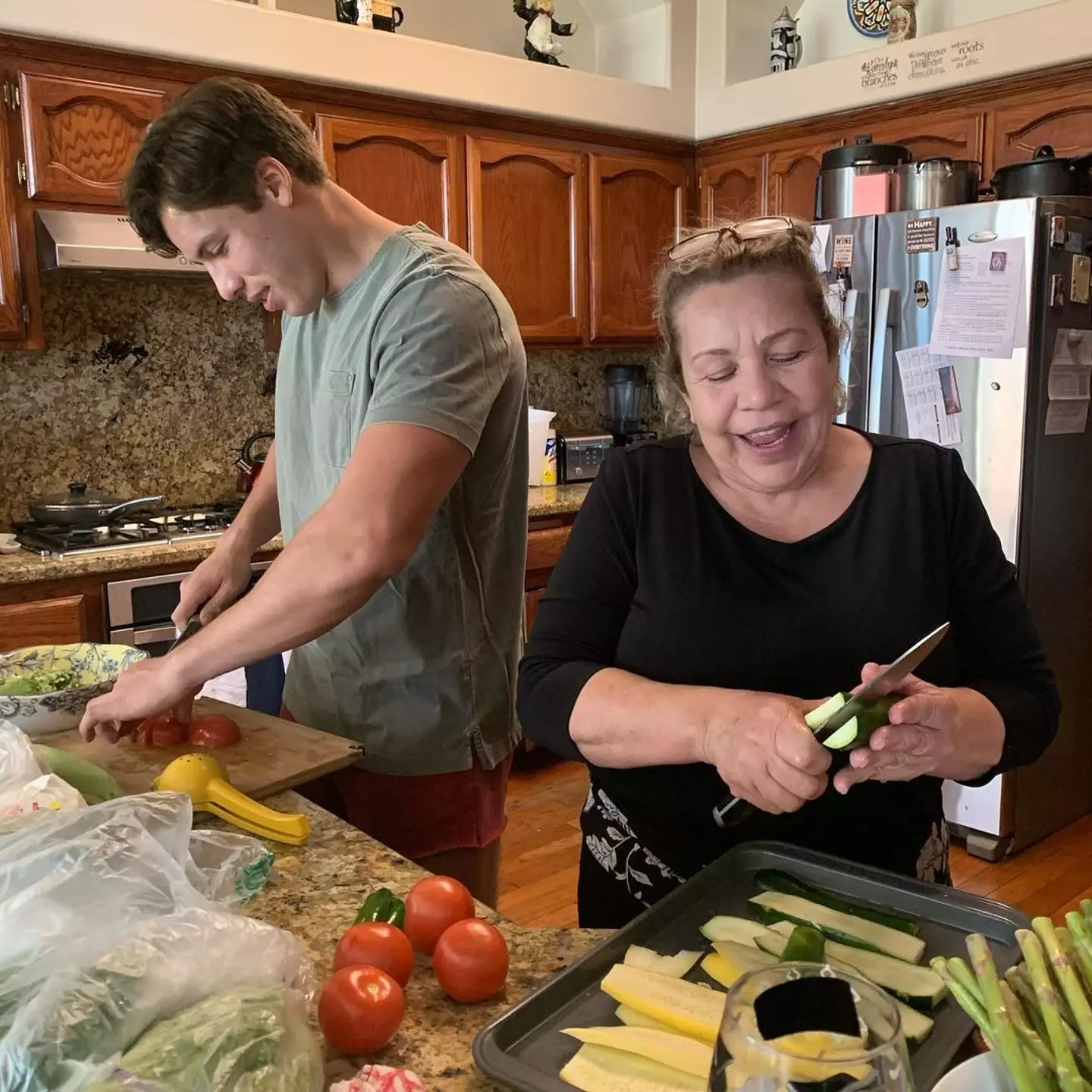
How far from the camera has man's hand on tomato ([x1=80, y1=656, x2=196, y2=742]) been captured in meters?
1.25

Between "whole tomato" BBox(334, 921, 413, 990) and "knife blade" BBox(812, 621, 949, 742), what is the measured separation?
0.37m

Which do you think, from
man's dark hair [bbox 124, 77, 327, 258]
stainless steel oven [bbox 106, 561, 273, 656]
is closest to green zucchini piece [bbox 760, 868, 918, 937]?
man's dark hair [bbox 124, 77, 327, 258]

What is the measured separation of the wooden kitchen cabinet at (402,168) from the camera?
3.18 meters

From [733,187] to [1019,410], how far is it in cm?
163

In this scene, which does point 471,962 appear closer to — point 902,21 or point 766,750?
point 766,750

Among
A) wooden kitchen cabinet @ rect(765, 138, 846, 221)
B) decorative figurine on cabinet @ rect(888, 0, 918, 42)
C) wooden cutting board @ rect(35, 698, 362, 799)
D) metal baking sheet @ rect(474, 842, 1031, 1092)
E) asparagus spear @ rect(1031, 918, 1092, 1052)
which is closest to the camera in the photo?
asparagus spear @ rect(1031, 918, 1092, 1052)

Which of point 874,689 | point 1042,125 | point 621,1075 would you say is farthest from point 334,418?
point 1042,125

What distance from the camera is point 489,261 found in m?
3.54

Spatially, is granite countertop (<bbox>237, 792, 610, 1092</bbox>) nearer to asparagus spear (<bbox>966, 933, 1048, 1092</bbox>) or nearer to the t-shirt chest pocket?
asparagus spear (<bbox>966, 933, 1048, 1092</bbox>)

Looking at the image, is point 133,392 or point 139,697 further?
point 133,392

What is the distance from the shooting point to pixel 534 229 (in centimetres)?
364

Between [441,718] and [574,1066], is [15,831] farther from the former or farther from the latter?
[441,718]

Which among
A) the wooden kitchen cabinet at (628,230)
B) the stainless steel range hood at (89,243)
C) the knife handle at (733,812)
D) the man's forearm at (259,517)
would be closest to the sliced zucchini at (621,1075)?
the knife handle at (733,812)

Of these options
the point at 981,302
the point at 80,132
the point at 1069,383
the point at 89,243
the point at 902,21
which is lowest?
A: the point at 1069,383
